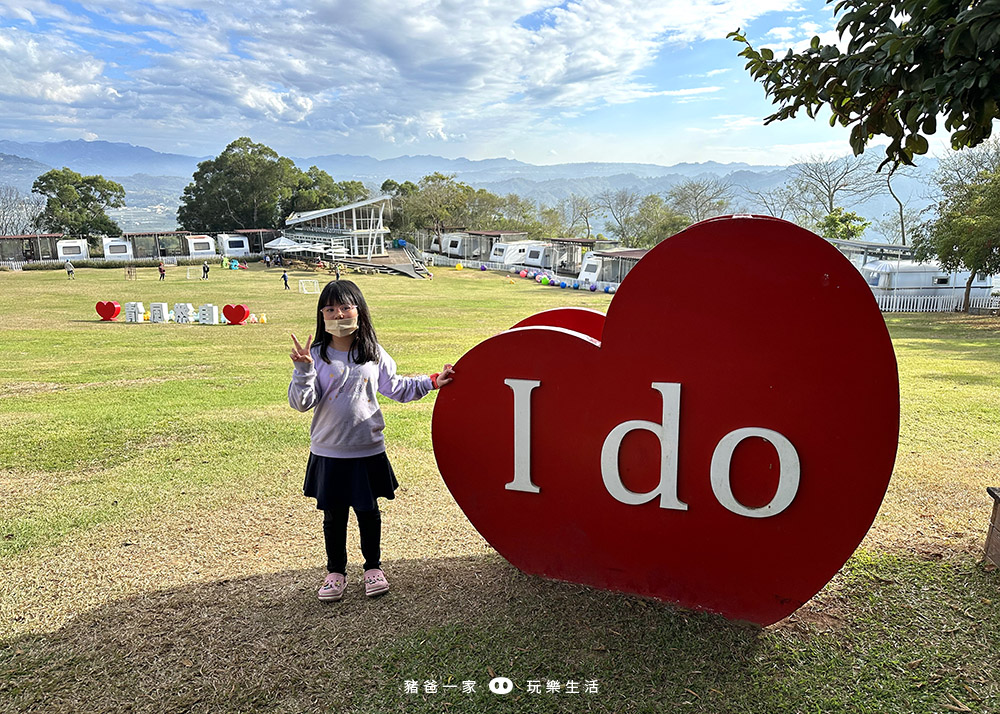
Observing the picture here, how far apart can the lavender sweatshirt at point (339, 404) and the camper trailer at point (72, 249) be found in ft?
169

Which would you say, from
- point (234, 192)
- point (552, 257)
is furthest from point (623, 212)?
point (234, 192)

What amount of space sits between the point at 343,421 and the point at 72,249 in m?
52.3

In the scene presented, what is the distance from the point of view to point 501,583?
3.84m

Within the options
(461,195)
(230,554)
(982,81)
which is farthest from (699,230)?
(461,195)

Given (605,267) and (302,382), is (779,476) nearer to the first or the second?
(302,382)

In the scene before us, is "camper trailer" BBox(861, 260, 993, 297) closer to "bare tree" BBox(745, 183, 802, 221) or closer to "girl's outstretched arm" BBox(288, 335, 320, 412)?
"girl's outstretched arm" BBox(288, 335, 320, 412)

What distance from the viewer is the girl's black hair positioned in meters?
3.59

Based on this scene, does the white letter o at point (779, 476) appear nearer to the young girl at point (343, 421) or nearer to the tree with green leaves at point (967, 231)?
the young girl at point (343, 421)

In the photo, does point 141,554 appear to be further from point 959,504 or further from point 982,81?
point 959,504

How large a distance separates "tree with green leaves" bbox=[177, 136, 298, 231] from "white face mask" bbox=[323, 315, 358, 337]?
57836 mm

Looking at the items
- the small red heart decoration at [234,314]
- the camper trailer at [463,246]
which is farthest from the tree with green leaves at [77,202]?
the small red heart decoration at [234,314]

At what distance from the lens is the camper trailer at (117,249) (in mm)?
48125

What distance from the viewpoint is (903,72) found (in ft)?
9.55

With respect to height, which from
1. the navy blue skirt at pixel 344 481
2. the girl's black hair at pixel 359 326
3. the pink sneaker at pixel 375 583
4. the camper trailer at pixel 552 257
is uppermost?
the camper trailer at pixel 552 257
